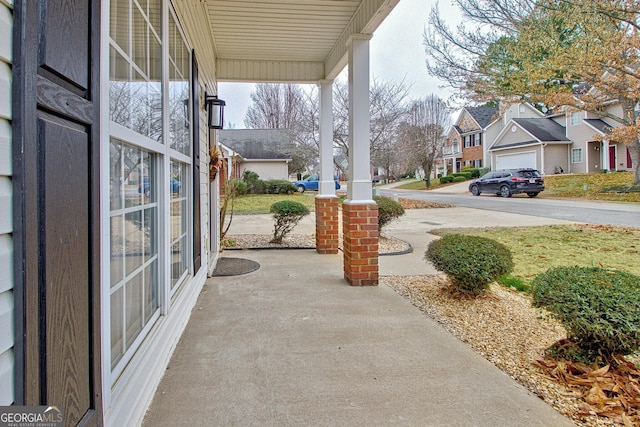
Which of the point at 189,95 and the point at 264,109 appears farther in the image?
the point at 264,109

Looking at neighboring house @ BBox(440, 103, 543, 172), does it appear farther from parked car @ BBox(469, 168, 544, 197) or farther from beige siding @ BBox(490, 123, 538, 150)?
parked car @ BBox(469, 168, 544, 197)

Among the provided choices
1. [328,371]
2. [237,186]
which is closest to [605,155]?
[237,186]

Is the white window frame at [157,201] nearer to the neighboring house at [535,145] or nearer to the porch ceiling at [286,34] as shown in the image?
the porch ceiling at [286,34]

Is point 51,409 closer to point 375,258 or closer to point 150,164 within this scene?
point 150,164

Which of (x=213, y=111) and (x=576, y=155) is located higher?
(x=576, y=155)

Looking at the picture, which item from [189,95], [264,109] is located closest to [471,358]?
[189,95]

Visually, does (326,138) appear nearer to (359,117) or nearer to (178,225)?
(359,117)

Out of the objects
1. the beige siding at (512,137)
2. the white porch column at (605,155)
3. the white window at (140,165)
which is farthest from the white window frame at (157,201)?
the beige siding at (512,137)

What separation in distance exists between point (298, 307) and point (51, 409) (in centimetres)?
300

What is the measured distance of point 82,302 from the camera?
4.24 feet

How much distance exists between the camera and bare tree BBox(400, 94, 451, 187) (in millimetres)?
26234

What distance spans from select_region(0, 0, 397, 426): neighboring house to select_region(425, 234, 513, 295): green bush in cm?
253

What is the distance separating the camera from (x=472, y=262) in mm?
4059

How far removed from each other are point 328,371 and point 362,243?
2265 mm
